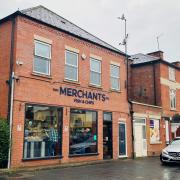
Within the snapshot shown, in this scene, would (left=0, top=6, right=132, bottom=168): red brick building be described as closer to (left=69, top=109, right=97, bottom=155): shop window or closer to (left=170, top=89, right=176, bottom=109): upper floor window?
(left=69, top=109, right=97, bottom=155): shop window

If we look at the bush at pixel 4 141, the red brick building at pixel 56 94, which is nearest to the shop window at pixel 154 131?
the red brick building at pixel 56 94

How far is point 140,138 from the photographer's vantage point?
23391 mm

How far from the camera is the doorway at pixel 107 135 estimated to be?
2022cm

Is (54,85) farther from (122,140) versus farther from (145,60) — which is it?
(145,60)

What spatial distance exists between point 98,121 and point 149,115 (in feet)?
22.0

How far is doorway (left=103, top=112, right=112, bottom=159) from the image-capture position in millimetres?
20219

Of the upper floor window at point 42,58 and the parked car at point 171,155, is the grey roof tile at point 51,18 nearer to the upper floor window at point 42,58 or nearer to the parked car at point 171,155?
the upper floor window at point 42,58

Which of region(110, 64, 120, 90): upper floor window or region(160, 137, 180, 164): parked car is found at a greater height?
region(110, 64, 120, 90): upper floor window

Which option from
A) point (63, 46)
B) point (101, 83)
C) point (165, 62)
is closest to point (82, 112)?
point (101, 83)

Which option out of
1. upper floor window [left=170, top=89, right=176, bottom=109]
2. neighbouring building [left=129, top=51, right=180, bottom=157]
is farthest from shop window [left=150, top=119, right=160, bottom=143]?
upper floor window [left=170, top=89, right=176, bottom=109]

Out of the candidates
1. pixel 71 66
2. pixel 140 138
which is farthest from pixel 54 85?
pixel 140 138

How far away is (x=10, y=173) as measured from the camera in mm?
13156

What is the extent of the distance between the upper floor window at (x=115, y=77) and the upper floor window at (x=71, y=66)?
376 cm

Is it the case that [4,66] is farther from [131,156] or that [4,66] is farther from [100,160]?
[131,156]
